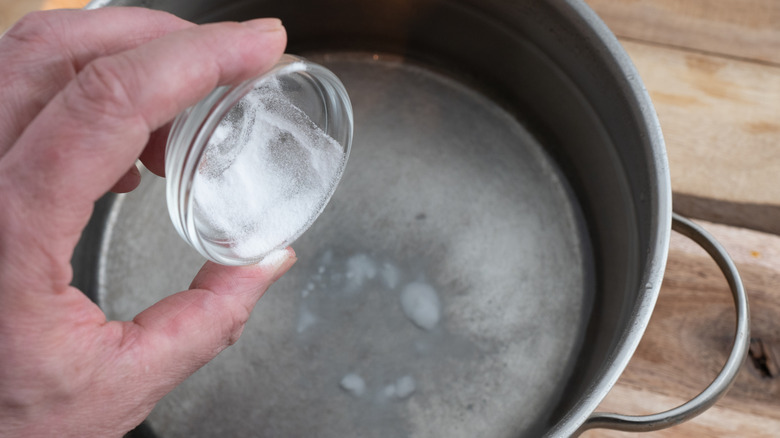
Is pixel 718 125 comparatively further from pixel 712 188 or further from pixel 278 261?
pixel 278 261

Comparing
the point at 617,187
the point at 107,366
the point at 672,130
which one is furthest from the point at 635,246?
the point at 107,366

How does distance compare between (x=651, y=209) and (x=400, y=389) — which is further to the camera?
(x=400, y=389)

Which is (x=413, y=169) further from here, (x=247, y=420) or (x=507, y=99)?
(x=247, y=420)

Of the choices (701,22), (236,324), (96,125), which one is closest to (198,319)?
(236,324)

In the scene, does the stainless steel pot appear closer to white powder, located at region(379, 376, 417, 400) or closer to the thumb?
white powder, located at region(379, 376, 417, 400)

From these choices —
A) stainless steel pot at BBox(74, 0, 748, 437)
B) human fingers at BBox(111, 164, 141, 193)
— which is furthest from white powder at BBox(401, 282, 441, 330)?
human fingers at BBox(111, 164, 141, 193)

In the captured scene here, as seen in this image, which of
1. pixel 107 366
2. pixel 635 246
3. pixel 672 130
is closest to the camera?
pixel 107 366
